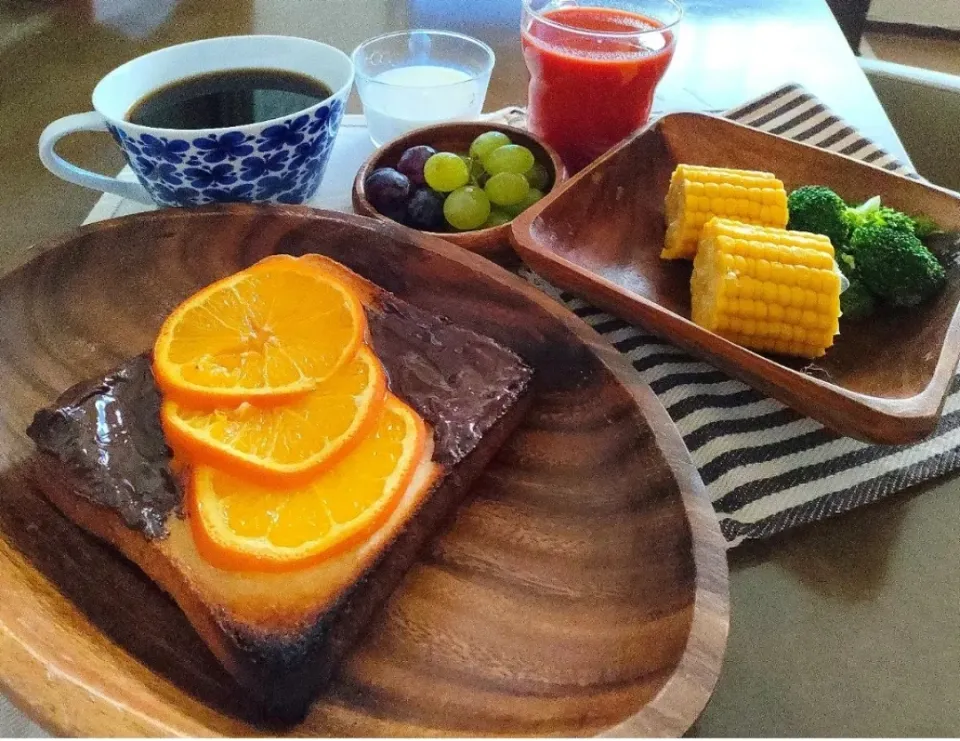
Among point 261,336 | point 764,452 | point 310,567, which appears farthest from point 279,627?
point 764,452

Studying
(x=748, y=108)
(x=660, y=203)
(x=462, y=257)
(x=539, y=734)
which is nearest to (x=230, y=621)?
(x=539, y=734)

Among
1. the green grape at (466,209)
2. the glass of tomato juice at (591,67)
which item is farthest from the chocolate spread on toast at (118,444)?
the glass of tomato juice at (591,67)

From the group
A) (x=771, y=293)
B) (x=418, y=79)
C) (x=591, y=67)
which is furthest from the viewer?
(x=418, y=79)

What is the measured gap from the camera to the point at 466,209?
0.87 meters

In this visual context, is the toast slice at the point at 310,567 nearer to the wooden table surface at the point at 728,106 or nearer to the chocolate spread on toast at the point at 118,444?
the chocolate spread on toast at the point at 118,444

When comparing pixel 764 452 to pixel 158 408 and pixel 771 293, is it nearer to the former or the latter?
pixel 771 293

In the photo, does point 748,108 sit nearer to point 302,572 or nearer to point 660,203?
point 660,203

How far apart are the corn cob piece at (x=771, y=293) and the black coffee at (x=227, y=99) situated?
510mm

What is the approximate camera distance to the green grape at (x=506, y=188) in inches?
35.1

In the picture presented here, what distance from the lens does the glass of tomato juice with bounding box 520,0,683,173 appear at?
985mm

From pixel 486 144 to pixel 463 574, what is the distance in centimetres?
54

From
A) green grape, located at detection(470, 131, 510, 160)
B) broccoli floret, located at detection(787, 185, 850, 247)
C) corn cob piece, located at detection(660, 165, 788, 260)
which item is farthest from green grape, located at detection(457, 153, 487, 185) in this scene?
broccoli floret, located at detection(787, 185, 850, 247)

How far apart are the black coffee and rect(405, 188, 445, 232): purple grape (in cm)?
17

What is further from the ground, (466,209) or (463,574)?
(466,209)
